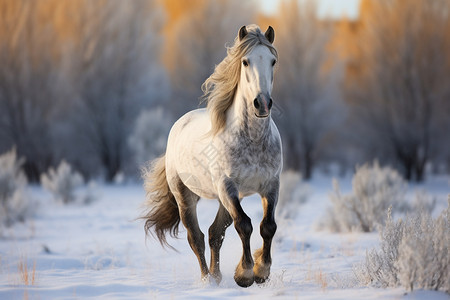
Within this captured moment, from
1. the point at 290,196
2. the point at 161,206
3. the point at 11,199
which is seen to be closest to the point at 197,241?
the point at 161,206

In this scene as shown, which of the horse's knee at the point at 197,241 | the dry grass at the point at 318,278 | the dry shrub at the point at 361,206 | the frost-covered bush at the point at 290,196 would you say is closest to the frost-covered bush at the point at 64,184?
the frost-covered bush at the point at 290,196

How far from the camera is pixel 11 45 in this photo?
19469 mm

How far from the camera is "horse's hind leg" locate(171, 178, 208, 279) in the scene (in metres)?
4.19

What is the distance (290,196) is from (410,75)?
11.3 m

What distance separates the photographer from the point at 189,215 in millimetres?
4250

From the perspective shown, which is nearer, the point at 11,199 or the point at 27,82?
the point at 11,199

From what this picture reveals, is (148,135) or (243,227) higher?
(243,227)

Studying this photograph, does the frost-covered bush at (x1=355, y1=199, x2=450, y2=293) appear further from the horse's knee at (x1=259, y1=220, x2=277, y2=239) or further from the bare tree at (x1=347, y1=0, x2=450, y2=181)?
the bare tree at (x1=347, y1=0, x2=450, y2=181)

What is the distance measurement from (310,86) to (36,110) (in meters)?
12.4

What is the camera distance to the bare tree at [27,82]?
19.5 m

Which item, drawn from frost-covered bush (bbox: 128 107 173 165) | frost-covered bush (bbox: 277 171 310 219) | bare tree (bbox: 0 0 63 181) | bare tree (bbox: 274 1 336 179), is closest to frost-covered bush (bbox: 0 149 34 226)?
frost-covered bush (bbox: 277 171 310 219)

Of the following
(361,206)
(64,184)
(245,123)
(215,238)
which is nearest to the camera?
(245,123)

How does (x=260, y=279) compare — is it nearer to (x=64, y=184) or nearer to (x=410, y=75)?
(x=64, y=184)

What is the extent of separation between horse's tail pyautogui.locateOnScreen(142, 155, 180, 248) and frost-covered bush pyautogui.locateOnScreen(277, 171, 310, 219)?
4502 mm
